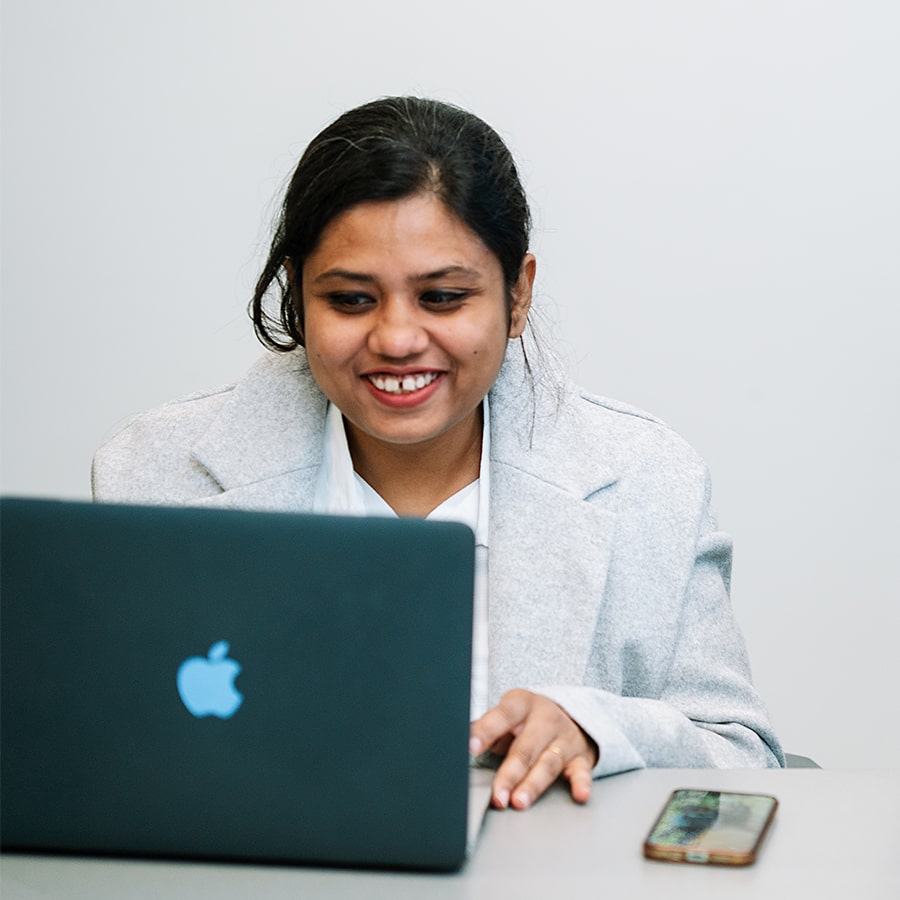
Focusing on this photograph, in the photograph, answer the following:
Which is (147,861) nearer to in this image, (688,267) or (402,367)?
(402,367)

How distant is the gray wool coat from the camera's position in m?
1.41

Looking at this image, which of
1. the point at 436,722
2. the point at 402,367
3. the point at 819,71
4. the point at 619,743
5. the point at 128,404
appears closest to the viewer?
the point at 436,722

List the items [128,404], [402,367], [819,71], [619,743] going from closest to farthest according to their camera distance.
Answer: [619,743]
[402,367]
[819,71]
[128,404]

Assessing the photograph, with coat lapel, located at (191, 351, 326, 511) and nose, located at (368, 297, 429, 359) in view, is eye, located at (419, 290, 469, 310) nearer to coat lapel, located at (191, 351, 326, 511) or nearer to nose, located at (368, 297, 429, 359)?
nose, located at (368, 297, 429, 359)

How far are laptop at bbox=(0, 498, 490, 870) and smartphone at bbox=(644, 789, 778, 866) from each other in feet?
0.45

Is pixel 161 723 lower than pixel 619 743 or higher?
higher

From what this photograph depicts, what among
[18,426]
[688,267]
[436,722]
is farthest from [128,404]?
[436,722]

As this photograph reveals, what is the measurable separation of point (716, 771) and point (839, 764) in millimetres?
1475

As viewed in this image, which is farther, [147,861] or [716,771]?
[716,771]

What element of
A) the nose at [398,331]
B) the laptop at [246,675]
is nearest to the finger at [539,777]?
the laptop at [246,675]

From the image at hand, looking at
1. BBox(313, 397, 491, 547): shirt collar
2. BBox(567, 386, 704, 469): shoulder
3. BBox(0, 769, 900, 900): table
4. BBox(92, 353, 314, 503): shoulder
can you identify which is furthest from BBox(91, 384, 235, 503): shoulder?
BBox(0, 769, 900, 900): table

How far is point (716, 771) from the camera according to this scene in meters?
1.06

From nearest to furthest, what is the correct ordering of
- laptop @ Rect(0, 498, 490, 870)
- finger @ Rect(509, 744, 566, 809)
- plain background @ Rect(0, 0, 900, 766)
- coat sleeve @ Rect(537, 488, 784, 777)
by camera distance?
laptop @ Rect(0, 498, 490, 870) → finger @ Rect(509, 744, 566, 809) → coat sleeve @ Rect(537, 488, 784, 777) → plain background @ Rect(0, 0, 900, 766)

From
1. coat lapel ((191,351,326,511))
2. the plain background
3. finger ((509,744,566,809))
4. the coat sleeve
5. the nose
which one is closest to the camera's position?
finger ((509,744,566,809))
